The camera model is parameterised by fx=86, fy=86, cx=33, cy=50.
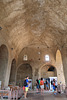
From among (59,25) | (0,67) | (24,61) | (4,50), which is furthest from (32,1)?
(24,61)

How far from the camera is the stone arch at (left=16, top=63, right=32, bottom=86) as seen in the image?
17.5 meters

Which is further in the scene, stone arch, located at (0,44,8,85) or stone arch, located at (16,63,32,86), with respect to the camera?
stone arch, located at (16,63,32,86)

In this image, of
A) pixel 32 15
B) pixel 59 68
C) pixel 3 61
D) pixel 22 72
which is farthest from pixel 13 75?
pixel 32 15

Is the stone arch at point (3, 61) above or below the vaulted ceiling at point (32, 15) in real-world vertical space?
below

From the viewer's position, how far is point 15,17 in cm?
1005

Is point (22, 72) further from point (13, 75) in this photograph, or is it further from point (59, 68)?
point (59, 68)

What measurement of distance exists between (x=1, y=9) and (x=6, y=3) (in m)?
0.74

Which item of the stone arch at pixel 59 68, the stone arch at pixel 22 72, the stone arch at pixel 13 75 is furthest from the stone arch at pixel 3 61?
the stone arch at pixel 59 68

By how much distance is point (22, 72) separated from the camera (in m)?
18.4

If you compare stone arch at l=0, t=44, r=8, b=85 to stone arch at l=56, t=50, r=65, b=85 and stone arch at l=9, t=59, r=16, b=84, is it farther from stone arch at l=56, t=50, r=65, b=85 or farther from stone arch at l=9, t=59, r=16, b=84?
stone arch at l=56, t=50, r=65, b=85

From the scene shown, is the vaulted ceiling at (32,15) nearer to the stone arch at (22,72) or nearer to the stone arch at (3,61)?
the stone arch at (3,61)

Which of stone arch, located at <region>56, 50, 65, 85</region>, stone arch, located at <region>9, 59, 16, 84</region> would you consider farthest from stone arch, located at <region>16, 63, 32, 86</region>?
stone arch, located at <region>56, 50, 65, 85</region>

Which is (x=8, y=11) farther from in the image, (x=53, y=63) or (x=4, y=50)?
(x=53, y=63)

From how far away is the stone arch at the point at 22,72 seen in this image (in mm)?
17509
